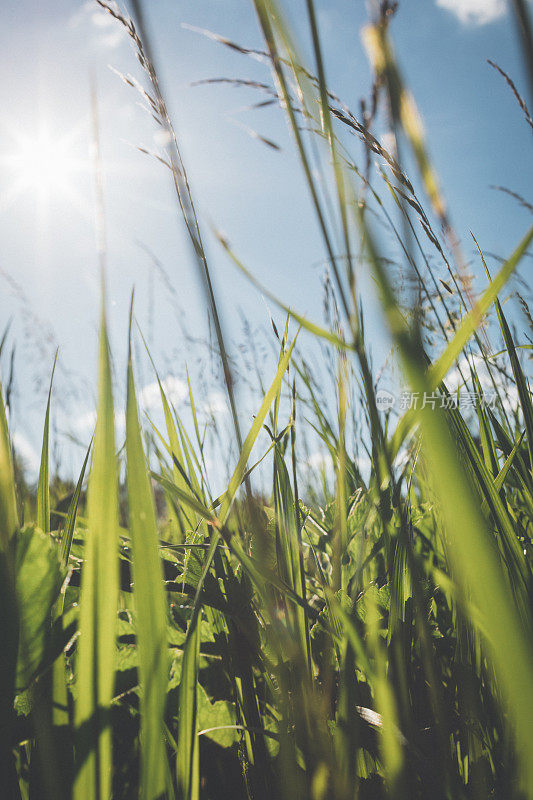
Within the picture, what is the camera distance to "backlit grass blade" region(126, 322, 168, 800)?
0.98ft

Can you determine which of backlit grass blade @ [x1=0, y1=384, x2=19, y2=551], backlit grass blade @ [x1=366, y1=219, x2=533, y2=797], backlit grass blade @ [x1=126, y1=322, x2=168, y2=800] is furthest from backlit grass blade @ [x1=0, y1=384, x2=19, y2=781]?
backlit grass blade @ [x1=366, y1=219, x2=533, y2=797]

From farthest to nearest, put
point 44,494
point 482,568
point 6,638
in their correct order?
1. point 44,494
2. point 6,638
3. point 482,568

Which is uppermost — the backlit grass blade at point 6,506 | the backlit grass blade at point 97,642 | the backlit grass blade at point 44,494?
the backlit grass blade at point 44,494

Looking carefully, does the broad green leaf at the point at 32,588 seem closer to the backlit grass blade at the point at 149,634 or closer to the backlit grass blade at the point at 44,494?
the backlit grass blade at the point at 149,634

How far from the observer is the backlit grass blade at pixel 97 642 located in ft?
0.98

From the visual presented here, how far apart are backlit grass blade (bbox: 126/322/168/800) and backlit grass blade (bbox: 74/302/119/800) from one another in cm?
2

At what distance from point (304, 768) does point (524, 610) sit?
30cm

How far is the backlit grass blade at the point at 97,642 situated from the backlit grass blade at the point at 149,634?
0.02 metres

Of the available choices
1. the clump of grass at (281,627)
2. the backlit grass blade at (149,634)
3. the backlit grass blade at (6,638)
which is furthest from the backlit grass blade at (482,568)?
the backlit grass blade at (6,638)

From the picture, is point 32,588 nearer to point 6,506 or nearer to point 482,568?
point 6,506

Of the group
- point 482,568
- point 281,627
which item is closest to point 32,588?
point 281,627

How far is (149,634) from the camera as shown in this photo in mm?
312

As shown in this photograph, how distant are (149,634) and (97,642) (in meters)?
0.04

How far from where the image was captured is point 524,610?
505mm
